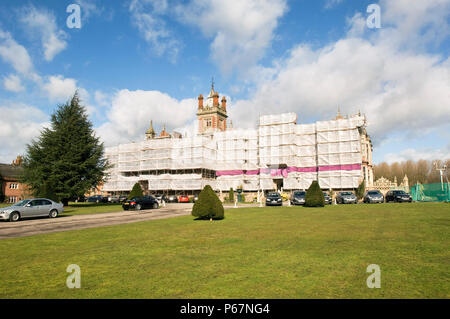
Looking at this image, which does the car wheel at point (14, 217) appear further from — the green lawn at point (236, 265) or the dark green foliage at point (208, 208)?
the dark green foliage at point (208, 208)

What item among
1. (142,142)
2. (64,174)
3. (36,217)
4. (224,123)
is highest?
(224,123)

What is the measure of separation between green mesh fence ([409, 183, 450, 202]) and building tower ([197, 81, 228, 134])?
61.5 meters

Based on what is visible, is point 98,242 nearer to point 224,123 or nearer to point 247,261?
point 247,261

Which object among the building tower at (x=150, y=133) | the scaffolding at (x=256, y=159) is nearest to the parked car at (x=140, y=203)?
the scaffolding at (x=256, y=159)

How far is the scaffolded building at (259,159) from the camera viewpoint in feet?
170

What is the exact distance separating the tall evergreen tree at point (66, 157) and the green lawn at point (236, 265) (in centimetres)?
2804

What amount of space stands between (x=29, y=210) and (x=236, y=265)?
755 inches

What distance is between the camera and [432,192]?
34.2m

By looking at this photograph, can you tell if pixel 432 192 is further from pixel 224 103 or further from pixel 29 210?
pixel 224 103

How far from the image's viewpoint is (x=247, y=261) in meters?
7.09

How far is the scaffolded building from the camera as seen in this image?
5172 cm

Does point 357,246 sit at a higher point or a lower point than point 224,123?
lower
